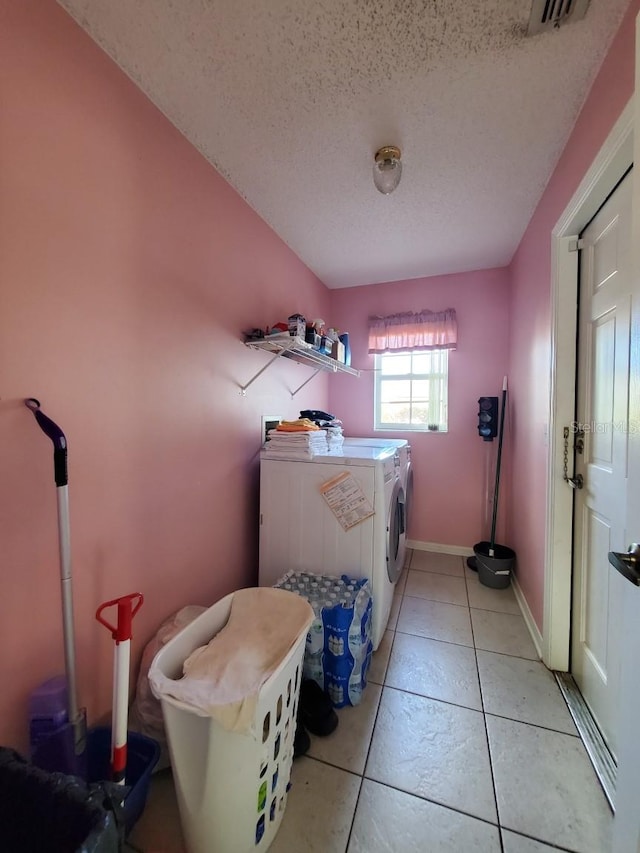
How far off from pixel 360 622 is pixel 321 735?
0.42m

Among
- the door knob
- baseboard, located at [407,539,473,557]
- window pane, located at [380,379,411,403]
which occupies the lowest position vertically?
baseboard, located at [407,539,473,557]

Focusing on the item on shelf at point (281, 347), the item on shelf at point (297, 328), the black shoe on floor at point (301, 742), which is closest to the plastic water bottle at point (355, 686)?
the black shoe on floor at point (301, 742)

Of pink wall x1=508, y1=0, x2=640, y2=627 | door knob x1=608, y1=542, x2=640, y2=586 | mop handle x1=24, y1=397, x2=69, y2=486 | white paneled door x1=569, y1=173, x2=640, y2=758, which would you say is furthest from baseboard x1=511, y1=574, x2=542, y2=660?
mop handle x1=24, y1=397, x2=69, y2=486

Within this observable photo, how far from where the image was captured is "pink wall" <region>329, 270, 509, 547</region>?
9.07 feet

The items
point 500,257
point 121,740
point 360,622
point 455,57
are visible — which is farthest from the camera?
point 500,257

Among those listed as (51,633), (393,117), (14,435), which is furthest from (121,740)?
(393,117)

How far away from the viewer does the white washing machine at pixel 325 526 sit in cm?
164

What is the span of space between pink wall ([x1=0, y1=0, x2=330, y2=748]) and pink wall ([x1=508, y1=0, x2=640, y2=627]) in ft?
5.26

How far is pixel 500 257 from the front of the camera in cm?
257

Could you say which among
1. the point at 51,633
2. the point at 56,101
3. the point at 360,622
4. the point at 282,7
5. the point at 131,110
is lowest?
the point at 360,622

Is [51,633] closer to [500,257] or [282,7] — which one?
[282,7]

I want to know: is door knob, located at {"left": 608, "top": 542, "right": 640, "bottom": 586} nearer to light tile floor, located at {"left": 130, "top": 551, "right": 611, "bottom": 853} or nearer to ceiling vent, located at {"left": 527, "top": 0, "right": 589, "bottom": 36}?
light tile floor, located at {"left": 130, "top": 551, "right": 611, "bottom": 853}

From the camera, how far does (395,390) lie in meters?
3.14

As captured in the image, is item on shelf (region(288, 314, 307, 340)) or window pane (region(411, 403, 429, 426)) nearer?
item on shelf (region(288, 314, 307, 340))
